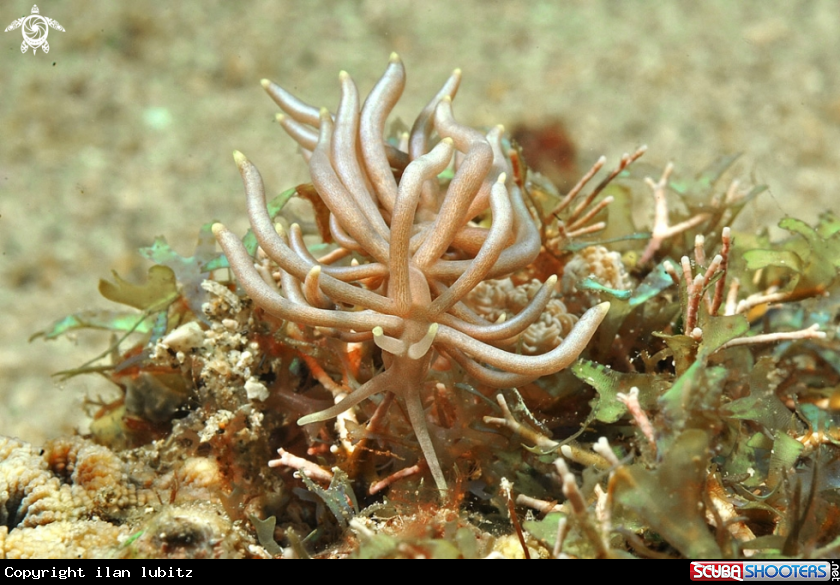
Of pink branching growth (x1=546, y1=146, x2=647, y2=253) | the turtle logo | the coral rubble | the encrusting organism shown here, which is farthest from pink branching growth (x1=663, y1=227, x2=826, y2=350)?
the turtle logo

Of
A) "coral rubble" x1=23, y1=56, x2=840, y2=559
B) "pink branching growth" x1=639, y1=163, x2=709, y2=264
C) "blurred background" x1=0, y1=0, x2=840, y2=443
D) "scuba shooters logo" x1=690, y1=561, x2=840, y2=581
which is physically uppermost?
"blurred background" x1=0, y1=0, x2=840, y2=443

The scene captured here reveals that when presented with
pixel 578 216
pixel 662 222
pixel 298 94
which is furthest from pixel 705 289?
pixel 298 94

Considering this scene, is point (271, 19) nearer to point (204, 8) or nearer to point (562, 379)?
point (204, 8)

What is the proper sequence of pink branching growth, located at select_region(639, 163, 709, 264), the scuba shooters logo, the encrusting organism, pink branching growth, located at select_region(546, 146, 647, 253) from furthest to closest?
pink branching growth, located at select_region(639, 163, 709, 264)
pink branching growth, located at select_region(546, 146, 647, 253)
the encrusting organism
the scuba shooters logo

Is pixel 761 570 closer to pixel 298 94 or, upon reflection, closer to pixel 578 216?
pixel 578 216

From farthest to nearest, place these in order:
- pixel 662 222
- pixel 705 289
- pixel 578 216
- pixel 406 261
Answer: pixel 662 222 < pixel 578 216 < pixel 705 289 < pixel 406 261

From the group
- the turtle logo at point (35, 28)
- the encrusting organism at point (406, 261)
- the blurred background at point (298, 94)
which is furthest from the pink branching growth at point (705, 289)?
the turtle logo at point (35, 28)

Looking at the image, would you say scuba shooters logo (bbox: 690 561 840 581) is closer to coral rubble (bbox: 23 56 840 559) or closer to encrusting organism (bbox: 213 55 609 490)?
coral rubble (bbox: 23 56 840 559)
